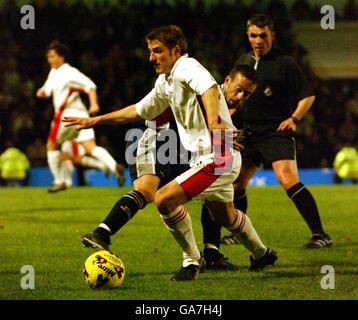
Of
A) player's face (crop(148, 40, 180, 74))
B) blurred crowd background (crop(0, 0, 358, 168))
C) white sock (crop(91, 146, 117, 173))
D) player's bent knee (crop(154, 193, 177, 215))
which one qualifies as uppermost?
blurred crowd background (crop(0, 0, 358, 168))

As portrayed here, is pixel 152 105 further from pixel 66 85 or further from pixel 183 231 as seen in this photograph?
pixel 66 85

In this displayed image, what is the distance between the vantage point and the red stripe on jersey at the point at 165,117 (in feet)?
21.7

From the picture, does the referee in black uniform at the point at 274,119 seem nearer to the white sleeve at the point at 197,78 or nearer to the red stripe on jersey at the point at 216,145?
the red stripe on jersey at the point at 216,145

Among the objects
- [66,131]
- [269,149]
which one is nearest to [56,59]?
[66,131]

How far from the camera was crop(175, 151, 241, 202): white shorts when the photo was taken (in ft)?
19.7

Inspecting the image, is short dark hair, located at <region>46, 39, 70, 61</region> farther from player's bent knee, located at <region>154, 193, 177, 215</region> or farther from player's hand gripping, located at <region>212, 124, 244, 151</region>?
player's hand gripping, located at <region>212, 124, 244, 151</region>

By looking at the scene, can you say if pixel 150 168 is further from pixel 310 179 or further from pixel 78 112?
pixel 310 179

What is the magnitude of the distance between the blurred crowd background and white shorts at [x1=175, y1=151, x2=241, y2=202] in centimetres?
1276

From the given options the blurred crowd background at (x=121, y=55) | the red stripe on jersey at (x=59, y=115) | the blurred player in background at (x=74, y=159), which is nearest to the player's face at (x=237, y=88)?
the red stripe on jersey at (x=59, y=115)

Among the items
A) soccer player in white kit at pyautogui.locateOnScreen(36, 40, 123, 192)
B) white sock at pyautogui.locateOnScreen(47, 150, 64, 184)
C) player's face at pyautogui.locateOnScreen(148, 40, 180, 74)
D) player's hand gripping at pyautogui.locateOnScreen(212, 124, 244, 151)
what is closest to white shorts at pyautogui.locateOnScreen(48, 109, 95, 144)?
soccer player in white kit at pyautogui.locateOnScreen(36, 40, 123, 192)

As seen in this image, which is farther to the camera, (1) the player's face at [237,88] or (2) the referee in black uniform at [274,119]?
(2) the referee in black uniform at [274,119]

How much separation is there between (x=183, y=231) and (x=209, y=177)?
0.48 meters

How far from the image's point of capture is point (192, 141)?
20.3 ft

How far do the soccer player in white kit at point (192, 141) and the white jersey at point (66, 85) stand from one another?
7488 mm
